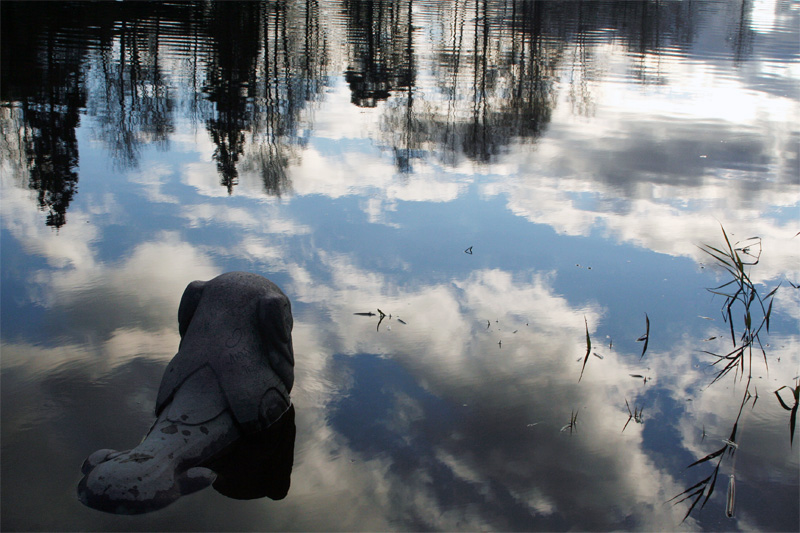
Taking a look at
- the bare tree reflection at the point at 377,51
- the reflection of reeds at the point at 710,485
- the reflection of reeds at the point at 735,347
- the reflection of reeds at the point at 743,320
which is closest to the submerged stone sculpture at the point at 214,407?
the reflection of reeds at the point at 710,485

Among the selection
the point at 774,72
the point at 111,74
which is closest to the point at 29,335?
the point at 111,74

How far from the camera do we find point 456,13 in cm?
3594

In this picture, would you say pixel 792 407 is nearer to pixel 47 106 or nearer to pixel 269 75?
pixel 47 106

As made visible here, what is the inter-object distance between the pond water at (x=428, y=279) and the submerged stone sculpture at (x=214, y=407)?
0.55 feet

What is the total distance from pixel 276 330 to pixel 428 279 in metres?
3.24

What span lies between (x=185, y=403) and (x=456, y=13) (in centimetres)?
3394

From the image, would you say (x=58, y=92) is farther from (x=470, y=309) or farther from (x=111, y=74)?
(x=470, y=309)

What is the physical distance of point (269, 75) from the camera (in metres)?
20.2

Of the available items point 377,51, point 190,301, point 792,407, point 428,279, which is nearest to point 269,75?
point 377,51

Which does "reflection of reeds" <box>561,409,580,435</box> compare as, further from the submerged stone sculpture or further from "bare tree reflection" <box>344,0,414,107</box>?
"bare tree reflection" <box>344,0,414,107</box>

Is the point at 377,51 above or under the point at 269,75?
above

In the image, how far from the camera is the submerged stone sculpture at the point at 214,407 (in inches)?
185

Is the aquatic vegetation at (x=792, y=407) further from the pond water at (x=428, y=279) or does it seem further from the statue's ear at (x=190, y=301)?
the statue's ear at (x=190, y=301)

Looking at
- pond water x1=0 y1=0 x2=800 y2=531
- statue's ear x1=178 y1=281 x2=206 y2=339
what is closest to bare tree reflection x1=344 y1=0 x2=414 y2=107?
pond water x1=0 y1=0 x2=800 y2=531
